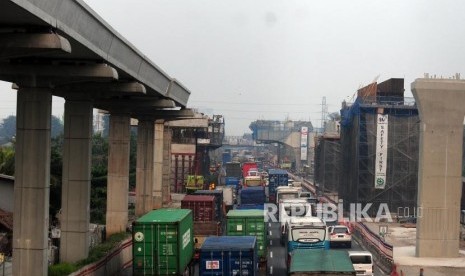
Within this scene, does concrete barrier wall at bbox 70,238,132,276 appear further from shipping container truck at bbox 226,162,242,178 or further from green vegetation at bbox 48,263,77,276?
shipping container truck at bbox 226,162,242,178

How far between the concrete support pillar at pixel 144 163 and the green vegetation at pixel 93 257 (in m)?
14.8

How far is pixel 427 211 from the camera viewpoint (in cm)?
3941

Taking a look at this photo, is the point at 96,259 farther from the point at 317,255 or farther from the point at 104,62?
the point at 317,255

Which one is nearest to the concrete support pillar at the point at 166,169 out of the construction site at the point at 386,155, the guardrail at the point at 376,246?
the construction site at the point at 386,155

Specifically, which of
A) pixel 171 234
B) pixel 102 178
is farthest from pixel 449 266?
pixel 102 178

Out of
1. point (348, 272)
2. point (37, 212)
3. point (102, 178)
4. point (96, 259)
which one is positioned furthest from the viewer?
point (102, 178)

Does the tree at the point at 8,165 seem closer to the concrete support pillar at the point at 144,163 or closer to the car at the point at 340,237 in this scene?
the concrete support pillar at the point at 144,163

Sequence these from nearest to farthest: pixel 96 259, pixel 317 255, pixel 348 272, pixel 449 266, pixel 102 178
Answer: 1. pixel 348 272
2. pixel 317 255
3. pixel 96 259
4. pixel 449 266
5. pixel 102 178

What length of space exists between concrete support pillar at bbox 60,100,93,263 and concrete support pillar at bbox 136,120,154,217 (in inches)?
901

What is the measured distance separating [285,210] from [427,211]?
7.98 meters

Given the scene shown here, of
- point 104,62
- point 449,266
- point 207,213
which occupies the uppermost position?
point 104,62

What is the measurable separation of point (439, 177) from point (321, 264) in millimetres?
22487

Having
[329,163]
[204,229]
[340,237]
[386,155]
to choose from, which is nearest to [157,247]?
[204,229]

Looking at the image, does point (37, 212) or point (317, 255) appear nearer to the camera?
point (317, 255)
